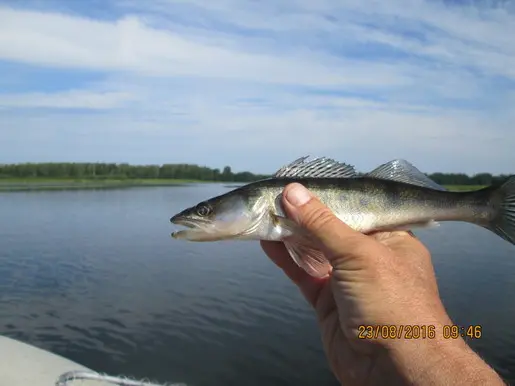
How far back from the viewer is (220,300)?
67.6 feet

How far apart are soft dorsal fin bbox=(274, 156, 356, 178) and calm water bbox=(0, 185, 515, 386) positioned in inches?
415

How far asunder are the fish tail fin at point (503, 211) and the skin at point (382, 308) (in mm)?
894

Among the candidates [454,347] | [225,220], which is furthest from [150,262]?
[454,347]

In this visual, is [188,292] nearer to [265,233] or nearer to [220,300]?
[220,300]

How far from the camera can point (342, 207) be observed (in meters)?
4.74

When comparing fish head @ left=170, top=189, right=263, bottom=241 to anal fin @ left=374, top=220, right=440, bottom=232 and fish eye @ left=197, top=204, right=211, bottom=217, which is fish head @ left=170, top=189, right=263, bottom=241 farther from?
anal fin @ left=374, top=220, right=440, bottom=232

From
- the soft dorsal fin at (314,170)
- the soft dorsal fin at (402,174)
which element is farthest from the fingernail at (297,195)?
the soft dorsal fin at (402,174)

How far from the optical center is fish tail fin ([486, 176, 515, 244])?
185 inches

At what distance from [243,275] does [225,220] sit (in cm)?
1989

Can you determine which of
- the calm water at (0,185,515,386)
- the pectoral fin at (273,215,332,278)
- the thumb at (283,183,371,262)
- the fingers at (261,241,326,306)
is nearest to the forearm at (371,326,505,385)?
the thumb at (283,183,371,262)

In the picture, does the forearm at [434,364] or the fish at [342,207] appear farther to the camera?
the fish at [342,207]

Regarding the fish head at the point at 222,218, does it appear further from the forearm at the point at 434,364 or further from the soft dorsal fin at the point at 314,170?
the forearm at the point at 434,364

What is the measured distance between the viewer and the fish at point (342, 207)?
186 inches
